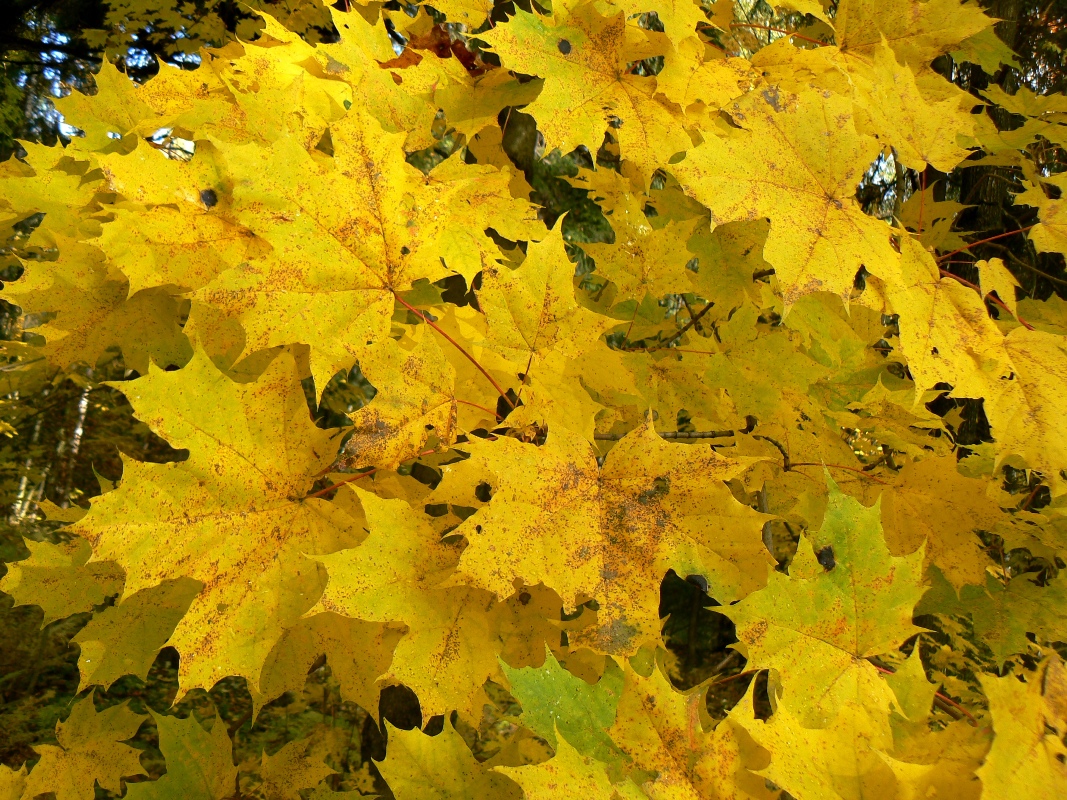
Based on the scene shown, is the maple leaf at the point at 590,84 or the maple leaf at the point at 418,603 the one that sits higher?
the maple leaf at the point at 590,84

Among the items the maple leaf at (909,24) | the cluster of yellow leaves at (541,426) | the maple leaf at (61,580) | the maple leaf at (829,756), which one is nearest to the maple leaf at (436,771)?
the cluster of yellow leaves at (541,426)

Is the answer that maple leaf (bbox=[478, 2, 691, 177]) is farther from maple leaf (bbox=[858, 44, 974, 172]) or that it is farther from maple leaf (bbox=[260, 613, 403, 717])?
maple leaf (bbox=[260, 613, 403, 717])

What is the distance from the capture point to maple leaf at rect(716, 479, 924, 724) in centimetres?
83

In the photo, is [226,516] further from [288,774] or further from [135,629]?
[288,774]

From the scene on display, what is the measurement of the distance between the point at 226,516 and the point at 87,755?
824mm

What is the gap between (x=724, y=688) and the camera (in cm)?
612

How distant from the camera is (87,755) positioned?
1393 mm

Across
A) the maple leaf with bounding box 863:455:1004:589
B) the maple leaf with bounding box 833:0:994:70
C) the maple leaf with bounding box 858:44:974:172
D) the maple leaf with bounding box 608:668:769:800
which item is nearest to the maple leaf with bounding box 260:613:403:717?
the maple leaf with bounding box 608:668:769:800

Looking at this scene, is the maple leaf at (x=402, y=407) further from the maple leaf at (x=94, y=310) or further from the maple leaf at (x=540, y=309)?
the maple leaf at (x=94, y=310)

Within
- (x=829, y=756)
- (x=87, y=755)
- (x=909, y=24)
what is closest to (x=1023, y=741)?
(x=829, y=756)

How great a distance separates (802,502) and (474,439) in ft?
2.01

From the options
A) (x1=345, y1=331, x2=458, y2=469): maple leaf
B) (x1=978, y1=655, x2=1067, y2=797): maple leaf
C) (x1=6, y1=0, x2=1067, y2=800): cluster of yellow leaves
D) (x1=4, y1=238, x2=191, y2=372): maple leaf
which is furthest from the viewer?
(x1=4, y1=238, x2=191, y2=372): maple leaf

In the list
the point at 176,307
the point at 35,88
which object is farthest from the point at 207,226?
the point at 35,88

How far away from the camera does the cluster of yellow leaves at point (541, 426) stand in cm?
81
